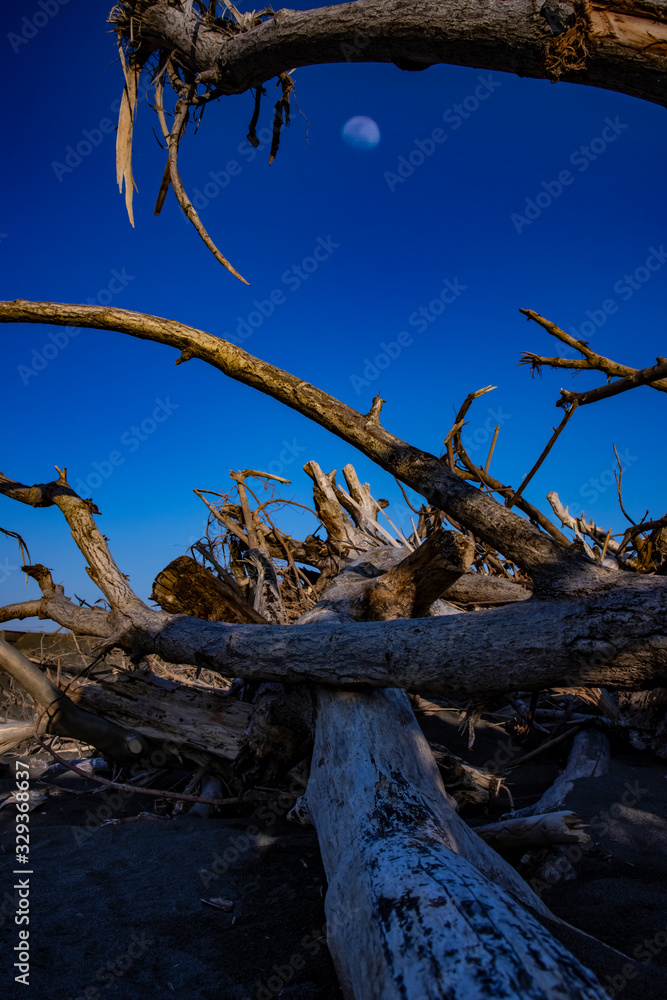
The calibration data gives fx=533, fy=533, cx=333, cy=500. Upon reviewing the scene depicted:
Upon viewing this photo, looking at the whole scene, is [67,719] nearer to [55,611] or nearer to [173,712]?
[173,712]

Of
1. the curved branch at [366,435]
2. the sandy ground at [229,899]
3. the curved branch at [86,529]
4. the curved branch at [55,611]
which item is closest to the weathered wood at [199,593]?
the curved branch at [86,529]

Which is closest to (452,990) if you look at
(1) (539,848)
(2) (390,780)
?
(2) (390,780)

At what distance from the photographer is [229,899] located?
247cm

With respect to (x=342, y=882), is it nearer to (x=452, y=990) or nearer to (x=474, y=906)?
(x=474, y=906)

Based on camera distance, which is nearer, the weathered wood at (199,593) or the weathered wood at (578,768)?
the weathered wood at (578,768)

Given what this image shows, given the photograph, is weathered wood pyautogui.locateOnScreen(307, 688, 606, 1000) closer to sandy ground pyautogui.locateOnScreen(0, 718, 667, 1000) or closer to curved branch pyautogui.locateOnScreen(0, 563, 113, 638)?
sandy ground pyautogui.locateOnScreen(0, 718, 667, 1000)

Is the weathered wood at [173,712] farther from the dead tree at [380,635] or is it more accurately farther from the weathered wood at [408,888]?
the weathered wood at [408,888]

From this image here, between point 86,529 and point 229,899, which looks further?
point 86,529

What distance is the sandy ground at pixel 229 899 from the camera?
1863 millimetres

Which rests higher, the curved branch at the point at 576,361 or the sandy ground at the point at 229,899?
the curved branch at the point at 576,361

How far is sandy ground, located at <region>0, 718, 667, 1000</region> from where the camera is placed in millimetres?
1863

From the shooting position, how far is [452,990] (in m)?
1.09
